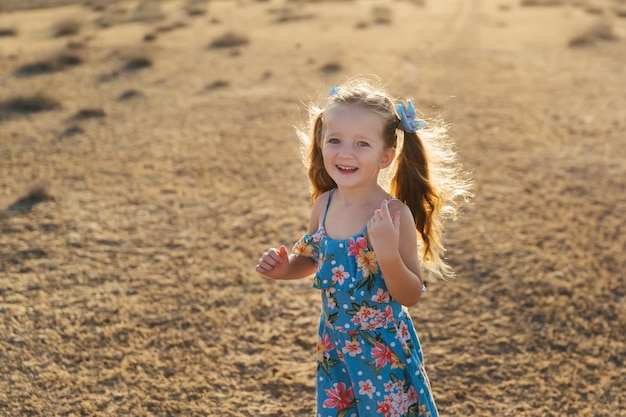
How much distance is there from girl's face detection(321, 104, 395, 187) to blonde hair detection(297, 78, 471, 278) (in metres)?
0.04

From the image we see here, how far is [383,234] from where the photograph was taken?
7.34 ft

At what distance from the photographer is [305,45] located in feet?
50.8

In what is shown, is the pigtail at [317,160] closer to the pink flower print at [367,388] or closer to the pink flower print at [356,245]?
the pink flower print at [356,245]

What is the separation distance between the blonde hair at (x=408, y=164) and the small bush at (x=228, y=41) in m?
13.1

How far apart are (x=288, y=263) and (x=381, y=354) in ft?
1.60

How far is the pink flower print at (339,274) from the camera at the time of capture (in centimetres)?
242

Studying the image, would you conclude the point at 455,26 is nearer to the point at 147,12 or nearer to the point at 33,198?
the point at 147,12

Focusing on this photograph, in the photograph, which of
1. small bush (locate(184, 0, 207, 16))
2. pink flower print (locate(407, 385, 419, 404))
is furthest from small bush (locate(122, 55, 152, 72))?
pink flower print (locate(407, 385, 419, 404))

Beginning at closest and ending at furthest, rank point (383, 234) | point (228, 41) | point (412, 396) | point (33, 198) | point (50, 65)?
point (383, 234)
point (412, 396)
point (33, 198)
point (50, 65)
point (228, 41)

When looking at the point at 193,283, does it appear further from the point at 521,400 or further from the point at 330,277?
the point at 330,277

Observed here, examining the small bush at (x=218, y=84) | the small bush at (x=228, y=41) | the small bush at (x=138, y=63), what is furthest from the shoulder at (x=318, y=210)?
the small bush at (x=228, y=41)

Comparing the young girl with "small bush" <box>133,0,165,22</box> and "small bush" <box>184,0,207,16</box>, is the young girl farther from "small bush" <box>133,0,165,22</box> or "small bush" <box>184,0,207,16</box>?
"small bush" <box>184,0,207,16</box>

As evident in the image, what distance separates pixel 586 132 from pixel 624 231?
318 centimetres

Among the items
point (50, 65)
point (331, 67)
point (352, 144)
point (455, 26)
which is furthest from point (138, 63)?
point (352, 144)
